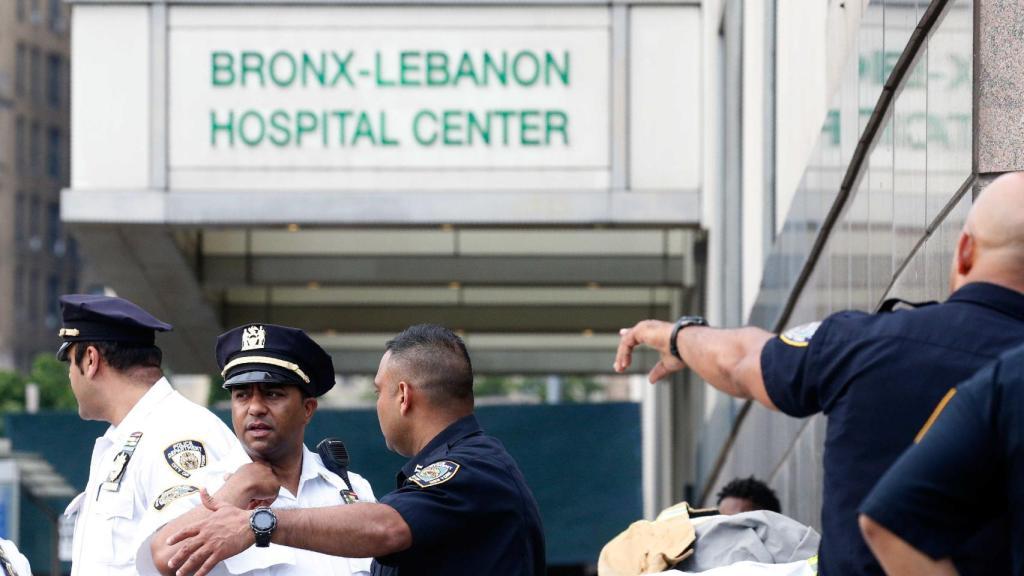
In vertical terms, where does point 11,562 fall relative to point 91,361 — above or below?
below

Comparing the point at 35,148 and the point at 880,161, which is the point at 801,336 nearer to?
the point at 880,161

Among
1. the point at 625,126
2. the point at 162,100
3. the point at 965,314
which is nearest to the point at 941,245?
the point at 965,314

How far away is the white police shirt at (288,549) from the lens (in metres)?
4.32

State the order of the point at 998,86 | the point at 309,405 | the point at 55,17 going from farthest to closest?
the point at 55,17, the point at 309,405, the point at 998,86

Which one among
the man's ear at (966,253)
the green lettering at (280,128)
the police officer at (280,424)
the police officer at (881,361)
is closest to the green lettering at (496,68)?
the green lettering at (280,128)

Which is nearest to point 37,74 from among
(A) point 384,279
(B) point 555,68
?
(A) point 384,279

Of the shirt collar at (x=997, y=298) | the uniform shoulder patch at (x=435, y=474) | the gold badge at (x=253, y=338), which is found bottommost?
the uniform shoulder patch at (x=435, y=474)

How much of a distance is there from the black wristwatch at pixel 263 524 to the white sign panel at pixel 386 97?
9.30 metres

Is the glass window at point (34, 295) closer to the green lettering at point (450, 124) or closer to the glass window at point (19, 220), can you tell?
the glass window at point (19, 220)

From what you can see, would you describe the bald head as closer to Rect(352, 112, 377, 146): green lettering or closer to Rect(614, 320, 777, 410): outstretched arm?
Rect(614, 320, 777, 410): outstretched arm

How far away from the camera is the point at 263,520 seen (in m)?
3.74

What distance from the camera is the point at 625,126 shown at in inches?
507

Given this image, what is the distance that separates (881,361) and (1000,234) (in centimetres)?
31

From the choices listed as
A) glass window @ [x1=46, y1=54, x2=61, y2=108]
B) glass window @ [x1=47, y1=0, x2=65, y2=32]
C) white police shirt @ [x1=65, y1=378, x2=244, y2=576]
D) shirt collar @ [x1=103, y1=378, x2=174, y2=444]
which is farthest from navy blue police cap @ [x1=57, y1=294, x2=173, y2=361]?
glass window @ [x1=47, y1=0, x2=65, y2=32]
